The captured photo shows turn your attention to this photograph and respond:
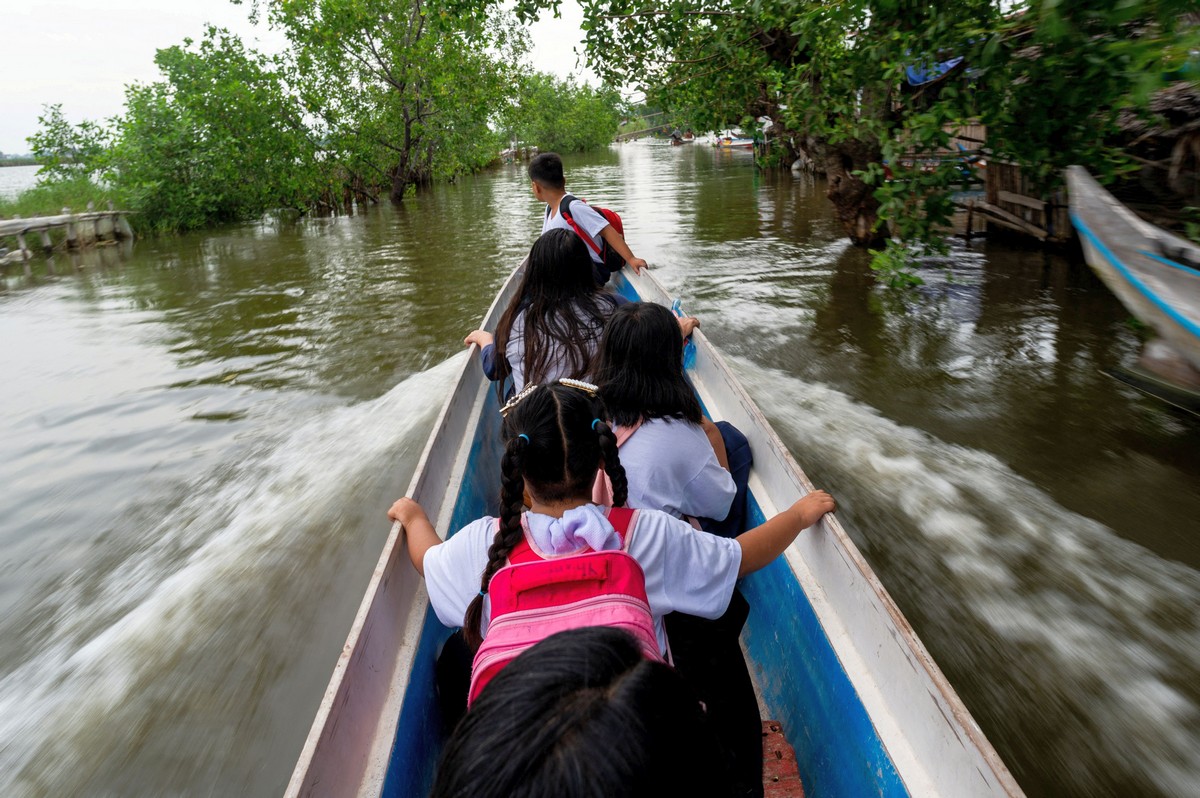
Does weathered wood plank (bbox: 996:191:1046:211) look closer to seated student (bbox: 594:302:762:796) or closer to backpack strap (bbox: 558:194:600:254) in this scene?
backpack strap (bbox: 558:194:600:254)

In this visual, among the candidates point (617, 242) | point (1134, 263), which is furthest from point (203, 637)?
point (1134, 263)

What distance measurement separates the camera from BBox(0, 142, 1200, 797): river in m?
2.47

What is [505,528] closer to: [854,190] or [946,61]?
[946,61]

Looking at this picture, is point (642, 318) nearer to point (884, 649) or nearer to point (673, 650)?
point (673, 650)

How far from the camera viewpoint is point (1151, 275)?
3.89 metres

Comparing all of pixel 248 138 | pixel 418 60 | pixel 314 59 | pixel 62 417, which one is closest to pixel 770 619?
pixel 62 417

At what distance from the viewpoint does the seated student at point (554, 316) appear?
259cm

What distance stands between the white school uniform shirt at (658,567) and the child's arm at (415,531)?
0.22 metres

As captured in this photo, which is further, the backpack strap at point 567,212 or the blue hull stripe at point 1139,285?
the backpack strap at point 567,212

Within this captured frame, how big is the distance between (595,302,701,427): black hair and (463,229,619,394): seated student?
0.49m

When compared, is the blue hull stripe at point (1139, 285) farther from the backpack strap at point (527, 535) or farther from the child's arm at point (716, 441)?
the backpack strap at point (527, 535)

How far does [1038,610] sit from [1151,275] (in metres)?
2.24

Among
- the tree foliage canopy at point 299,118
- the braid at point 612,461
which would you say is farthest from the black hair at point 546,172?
the tree foliage canopy at point 299,118

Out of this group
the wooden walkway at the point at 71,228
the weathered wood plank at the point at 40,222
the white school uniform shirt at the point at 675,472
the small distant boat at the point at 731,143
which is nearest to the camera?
the white school uniform shirt at the point at 675,472
